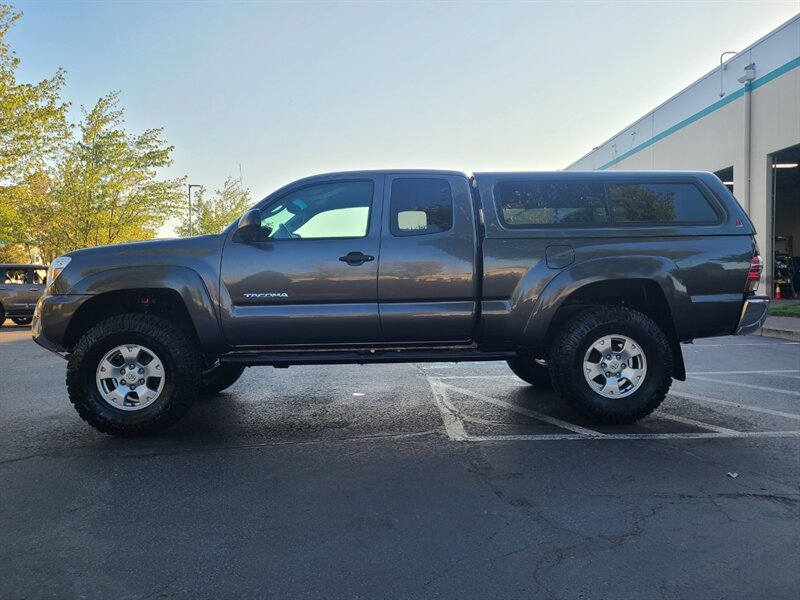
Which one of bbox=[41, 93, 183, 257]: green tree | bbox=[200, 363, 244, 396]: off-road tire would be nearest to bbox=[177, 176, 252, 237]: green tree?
bbox=[41, 93, 183, 257]: green tree

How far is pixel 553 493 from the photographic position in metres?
3.61

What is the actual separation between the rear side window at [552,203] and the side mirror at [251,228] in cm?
203

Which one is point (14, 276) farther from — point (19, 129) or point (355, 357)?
point (355, 357)

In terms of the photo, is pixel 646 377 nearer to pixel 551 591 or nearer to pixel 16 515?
pixel 551 591

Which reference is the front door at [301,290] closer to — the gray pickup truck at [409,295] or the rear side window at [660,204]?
the gray pickup truck at [409,295]

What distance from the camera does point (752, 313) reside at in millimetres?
5180

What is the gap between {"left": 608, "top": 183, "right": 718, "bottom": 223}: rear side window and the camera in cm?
529

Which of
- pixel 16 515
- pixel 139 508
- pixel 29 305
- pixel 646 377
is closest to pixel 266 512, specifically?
pixel 139 508

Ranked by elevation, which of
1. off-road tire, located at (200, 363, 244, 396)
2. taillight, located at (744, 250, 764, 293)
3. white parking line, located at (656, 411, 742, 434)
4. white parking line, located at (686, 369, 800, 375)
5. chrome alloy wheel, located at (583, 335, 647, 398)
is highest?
taillight, located at (744, 250, 764, 293)

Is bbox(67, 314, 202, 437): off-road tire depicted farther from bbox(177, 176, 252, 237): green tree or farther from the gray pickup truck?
bbox(177, 176, 252, 237): green tree

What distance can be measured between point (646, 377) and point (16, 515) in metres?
4.53

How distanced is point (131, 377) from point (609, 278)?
13.2 feet

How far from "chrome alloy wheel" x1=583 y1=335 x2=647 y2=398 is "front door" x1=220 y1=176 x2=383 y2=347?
1831 millimetres

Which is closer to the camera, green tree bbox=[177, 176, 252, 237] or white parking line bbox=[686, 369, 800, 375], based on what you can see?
white parking line bbox=[686, 369, 800, 375]
